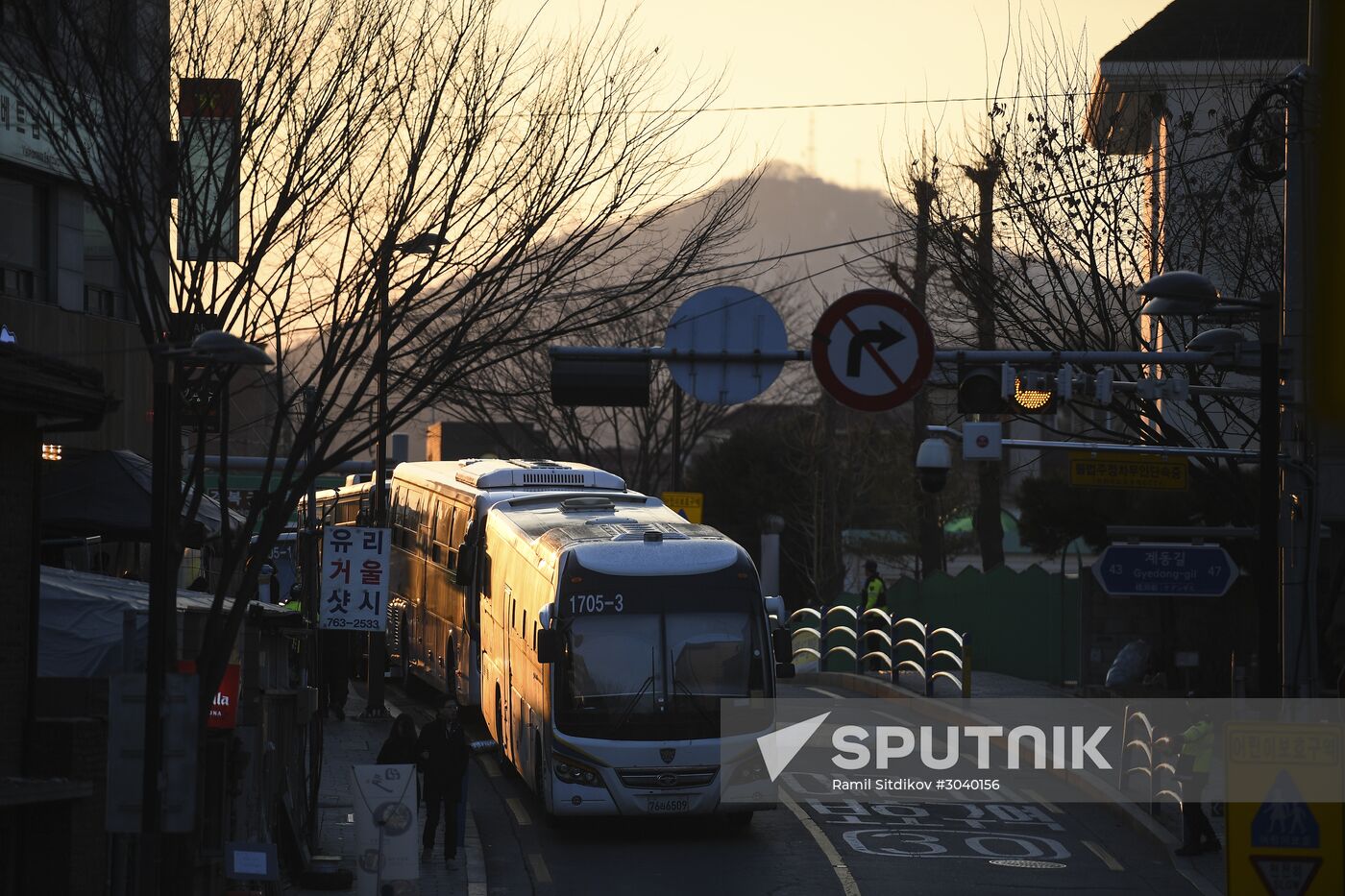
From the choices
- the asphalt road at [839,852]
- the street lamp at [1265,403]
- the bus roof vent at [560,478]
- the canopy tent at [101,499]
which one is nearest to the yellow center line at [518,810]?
the asphalt road at [839,852]

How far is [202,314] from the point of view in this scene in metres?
14.7

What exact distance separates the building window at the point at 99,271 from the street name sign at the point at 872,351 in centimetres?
1687

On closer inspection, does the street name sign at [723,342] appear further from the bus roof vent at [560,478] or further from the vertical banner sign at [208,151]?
the bus roof vent at [560,478]

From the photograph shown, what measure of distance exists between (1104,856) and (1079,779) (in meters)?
3.60

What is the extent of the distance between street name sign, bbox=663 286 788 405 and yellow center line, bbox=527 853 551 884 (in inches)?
285

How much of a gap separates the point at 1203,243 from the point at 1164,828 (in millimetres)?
8392

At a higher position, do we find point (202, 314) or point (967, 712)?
point (202, 314)

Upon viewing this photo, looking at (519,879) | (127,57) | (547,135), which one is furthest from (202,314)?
(519,879)

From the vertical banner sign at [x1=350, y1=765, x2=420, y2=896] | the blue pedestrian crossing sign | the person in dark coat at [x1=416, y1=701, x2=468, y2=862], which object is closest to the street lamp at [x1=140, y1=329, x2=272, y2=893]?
the vertical banner sign at [x1=350, y1=765, x2=420, y2=896]

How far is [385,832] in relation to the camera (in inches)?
584

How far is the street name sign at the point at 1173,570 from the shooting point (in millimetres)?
18672

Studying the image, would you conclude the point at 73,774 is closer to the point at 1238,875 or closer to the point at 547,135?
the point at 547,135
